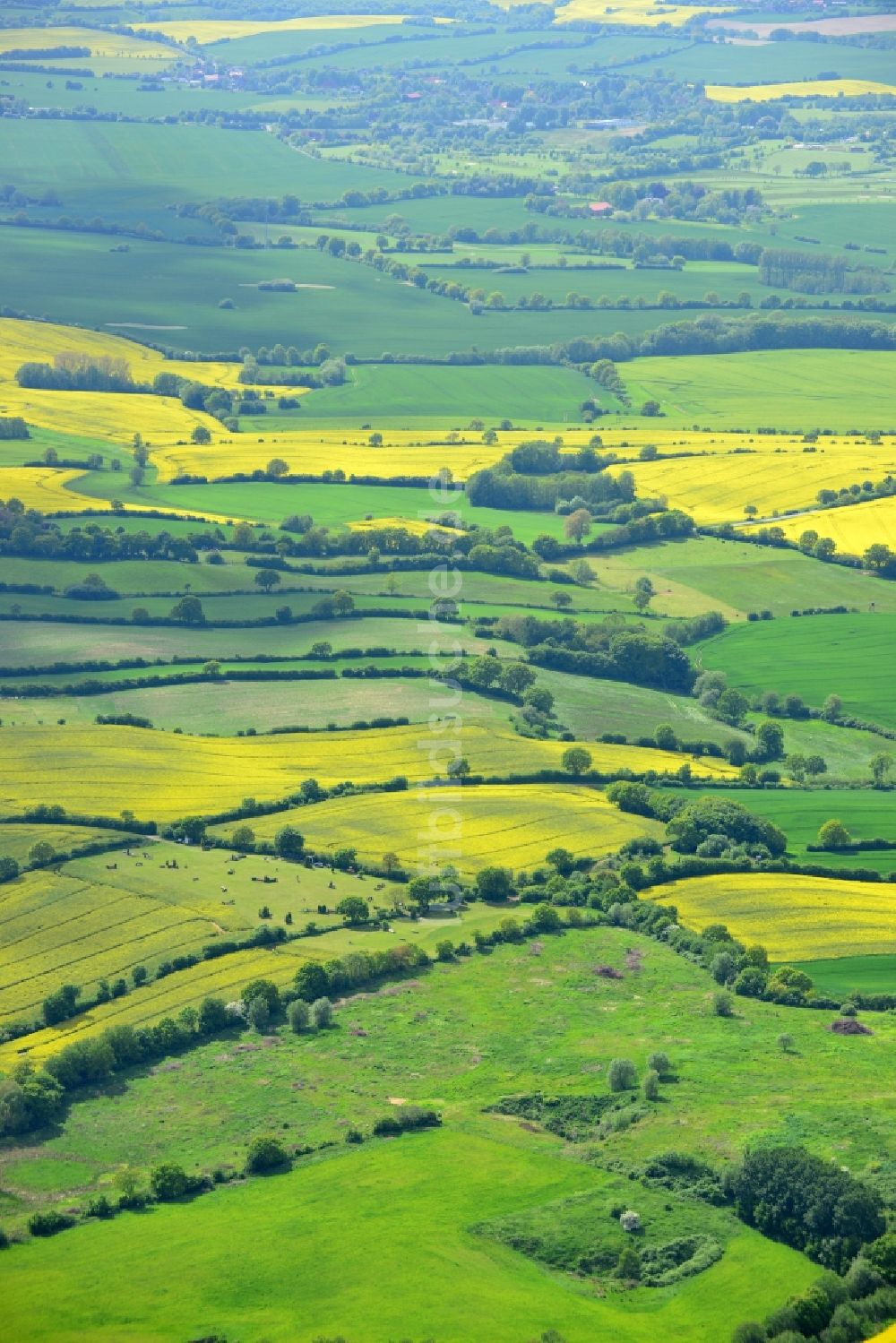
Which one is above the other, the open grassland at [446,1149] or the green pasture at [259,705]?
the green pasture at [259,705]

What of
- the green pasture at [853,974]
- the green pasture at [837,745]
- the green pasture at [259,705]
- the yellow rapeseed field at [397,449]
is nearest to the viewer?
the green pasture at [853,974]

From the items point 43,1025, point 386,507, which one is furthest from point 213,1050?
point 386,507

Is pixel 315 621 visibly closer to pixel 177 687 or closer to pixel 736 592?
pixel 177 687

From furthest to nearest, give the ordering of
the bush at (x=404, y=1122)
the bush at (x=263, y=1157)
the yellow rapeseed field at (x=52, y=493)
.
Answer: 1. the yellow rapeseed field at (x=52, y=493)
2. the bush at (x=404, y=1122)
3. the bush at (x=263, y=1157)

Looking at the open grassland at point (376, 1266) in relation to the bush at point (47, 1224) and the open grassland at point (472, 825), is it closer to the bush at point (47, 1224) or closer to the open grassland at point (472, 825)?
the bush at point (47, 1224)

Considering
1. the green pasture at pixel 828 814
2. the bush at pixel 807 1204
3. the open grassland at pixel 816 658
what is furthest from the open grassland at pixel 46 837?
the open grassland at pixel 816 658

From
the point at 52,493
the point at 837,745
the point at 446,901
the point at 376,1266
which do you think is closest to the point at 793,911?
the point at 446,901

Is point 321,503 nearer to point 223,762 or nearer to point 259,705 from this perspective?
point 259,705
